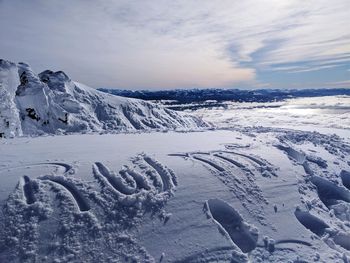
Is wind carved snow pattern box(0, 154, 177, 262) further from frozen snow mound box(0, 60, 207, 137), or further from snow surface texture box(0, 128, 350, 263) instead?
frozen snow mound box(0, 60, 207, 137)

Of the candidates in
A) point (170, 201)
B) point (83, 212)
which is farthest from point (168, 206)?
point (83, 212)

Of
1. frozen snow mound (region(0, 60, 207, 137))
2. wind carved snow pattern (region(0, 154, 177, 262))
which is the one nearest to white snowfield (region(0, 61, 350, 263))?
wind carved snow pattern (region(0, 154, 177, 262))

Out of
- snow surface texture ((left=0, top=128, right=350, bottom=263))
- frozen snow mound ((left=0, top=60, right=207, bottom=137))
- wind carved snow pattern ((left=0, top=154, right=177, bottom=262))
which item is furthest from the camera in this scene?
frozen snow mound ((left=0, top=60, right=207, bottom=137))

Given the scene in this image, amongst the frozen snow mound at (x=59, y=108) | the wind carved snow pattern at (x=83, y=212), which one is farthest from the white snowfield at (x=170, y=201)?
the frozen snow mound at (x=59, y=108)

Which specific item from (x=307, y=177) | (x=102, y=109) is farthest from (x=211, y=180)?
(x=102, y=109)

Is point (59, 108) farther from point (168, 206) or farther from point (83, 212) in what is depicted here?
point (168, 206)
